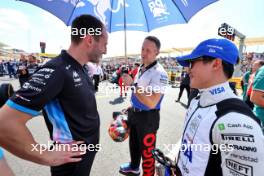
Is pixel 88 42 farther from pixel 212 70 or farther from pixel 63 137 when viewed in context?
pixel 212 70

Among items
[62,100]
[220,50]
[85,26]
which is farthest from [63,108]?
[220,50]

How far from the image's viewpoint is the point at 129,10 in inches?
150

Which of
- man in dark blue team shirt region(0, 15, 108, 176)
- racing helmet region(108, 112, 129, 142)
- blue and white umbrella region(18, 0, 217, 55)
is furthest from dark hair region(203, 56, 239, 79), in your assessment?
blue and white umbrella region(18, 0, 217, 55)

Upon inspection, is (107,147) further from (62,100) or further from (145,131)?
(62,100)

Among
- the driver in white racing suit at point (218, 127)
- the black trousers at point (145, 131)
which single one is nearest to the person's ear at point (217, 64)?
the driver in white racing suit at point (218, 127)

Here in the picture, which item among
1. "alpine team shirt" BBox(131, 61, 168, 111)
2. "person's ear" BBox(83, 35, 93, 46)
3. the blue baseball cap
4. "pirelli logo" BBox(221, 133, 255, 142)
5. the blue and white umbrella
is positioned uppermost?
the blue and white umbrella

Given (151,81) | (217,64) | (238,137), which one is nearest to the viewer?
(238,137)

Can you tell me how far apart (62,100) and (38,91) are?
22 cm

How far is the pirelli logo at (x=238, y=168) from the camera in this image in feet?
3.64

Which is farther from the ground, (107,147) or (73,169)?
(73,169)

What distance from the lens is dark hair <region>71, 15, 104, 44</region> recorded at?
1.74 meters

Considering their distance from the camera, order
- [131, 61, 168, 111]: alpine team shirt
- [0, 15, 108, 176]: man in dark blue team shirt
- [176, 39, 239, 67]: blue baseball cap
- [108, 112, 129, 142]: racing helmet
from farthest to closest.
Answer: [108, 112, 129, 142]: racing helmet
[131, 61, 168, 111]: alpine team shirt
[176, 39, 239, 67]: blue baseball cap
[0, 15, 108, 176]: man in dark blue team shirt

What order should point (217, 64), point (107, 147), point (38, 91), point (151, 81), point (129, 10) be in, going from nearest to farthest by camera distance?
point (38, 91)
point (217, 64)
point (151, 81)
point (129, 10)
point (107, 147)

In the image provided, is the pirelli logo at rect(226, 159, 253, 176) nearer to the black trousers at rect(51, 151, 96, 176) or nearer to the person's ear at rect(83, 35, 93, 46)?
the black trousers at rect(51, 151, 96, 176)
